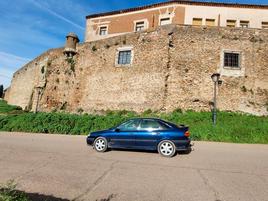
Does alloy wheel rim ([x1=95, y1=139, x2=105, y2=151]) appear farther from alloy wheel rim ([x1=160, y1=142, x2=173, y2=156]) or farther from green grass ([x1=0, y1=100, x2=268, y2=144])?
green grass ([x1=0, y1=100, x2=268, y2=144])

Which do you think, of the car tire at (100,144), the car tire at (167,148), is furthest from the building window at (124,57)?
the car tire at (167,148)

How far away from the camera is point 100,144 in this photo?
9.25 metres

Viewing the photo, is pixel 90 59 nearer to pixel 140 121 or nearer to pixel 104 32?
pixel 104 32

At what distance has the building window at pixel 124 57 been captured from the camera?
69.7 feet

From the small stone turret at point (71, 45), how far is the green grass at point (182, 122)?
31.5 ft

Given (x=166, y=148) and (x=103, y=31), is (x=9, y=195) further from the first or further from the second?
(x=103, y=31)

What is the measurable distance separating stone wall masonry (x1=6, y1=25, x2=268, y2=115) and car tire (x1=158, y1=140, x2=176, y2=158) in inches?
405

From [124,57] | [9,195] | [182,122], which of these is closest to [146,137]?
[9,195]

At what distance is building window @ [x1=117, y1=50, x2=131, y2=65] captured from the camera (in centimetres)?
2123

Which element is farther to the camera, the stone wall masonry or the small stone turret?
the small stone turret

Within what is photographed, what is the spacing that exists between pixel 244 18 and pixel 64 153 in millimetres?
25239

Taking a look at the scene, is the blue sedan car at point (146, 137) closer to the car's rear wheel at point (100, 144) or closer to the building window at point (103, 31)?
the car's rear wheel at point (100, 144)

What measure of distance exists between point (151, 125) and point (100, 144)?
2163 mm

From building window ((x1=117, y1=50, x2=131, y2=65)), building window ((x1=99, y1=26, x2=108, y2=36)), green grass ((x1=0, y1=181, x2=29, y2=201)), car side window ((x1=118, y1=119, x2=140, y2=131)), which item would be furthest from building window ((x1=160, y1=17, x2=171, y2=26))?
green grass ((x1=0, y1=181, x2=29, y2=201))
